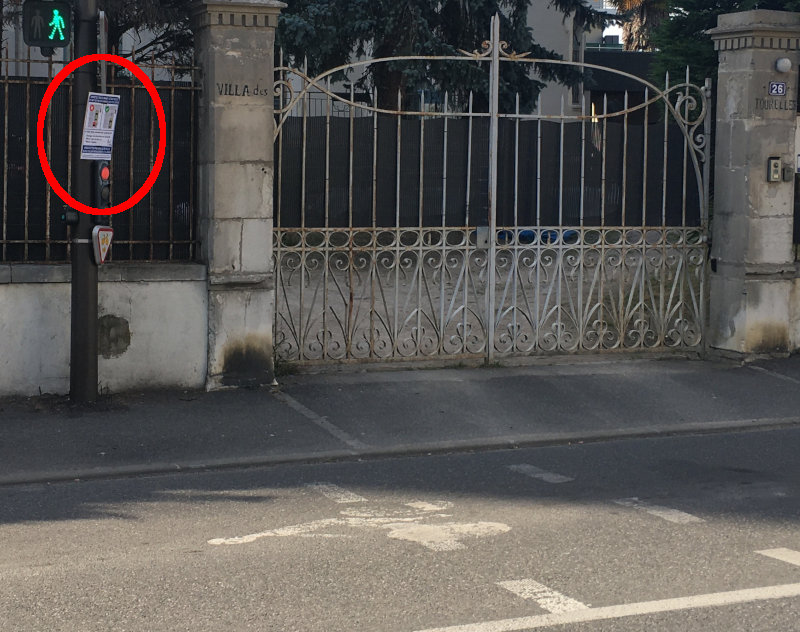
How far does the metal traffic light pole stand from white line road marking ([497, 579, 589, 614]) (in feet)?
16.8

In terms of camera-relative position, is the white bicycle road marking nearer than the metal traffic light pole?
Yes

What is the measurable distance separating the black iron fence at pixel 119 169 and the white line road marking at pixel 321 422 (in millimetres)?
1567

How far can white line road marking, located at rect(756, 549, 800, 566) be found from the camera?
20.7 ft

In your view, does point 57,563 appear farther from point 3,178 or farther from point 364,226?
point 364,226

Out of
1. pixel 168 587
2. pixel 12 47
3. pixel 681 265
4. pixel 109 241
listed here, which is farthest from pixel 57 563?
pixel 12 47

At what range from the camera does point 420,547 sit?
21.3 feet

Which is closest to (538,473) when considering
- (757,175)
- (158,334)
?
(158,334)

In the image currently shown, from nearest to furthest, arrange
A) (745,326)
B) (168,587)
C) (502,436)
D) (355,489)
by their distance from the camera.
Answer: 1. (168,587)
2. (355,489)
3. (502,436)
4. (745,326)

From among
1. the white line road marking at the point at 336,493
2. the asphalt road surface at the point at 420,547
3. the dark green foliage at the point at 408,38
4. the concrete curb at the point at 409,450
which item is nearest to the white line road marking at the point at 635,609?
the asphalt road surface at the point at 420,547

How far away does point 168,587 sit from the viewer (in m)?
5.75

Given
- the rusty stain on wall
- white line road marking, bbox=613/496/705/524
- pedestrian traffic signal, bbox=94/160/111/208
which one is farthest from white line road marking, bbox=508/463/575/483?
pedestrian traffic signal, bbox=94/160/111/208

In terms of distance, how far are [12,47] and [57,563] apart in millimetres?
26164

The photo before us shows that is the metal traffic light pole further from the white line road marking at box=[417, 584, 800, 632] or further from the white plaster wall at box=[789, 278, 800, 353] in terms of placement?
the white plaster wall at box=[789, 278, 800, 353]

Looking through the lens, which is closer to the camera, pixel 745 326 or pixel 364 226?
pixel 364 226
